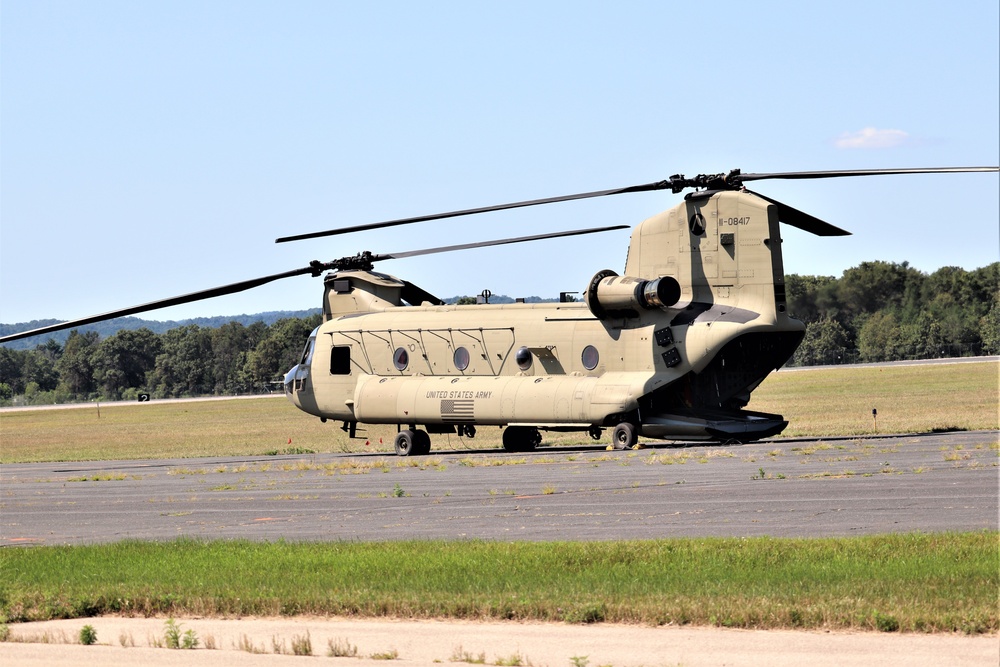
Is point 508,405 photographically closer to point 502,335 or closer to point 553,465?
point 502,335

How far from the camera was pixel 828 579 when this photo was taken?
1333 cm

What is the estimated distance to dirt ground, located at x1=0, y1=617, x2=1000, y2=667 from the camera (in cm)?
1061

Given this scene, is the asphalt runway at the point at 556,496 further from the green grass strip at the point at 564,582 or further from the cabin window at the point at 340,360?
the cabin window at the point at 340,360

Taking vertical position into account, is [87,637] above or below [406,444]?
below

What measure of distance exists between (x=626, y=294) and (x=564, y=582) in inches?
836

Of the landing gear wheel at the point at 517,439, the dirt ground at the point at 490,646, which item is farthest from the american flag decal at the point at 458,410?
the dirt ground at the point at 490,646

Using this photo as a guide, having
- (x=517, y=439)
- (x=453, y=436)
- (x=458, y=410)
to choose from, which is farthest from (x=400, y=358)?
(x=453, y=436)

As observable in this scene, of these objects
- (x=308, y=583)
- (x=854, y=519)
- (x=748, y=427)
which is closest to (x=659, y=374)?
(x=748, y=427)

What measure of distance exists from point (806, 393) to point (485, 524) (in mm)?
53623

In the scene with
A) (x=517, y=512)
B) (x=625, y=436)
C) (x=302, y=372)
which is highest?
(x=302, y=372)

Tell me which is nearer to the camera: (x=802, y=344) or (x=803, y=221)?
(x=803, y=221)

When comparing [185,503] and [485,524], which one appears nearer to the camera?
[485,524]

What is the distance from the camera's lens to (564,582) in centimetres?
1406

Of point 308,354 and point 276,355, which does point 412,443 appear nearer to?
point 308,354
